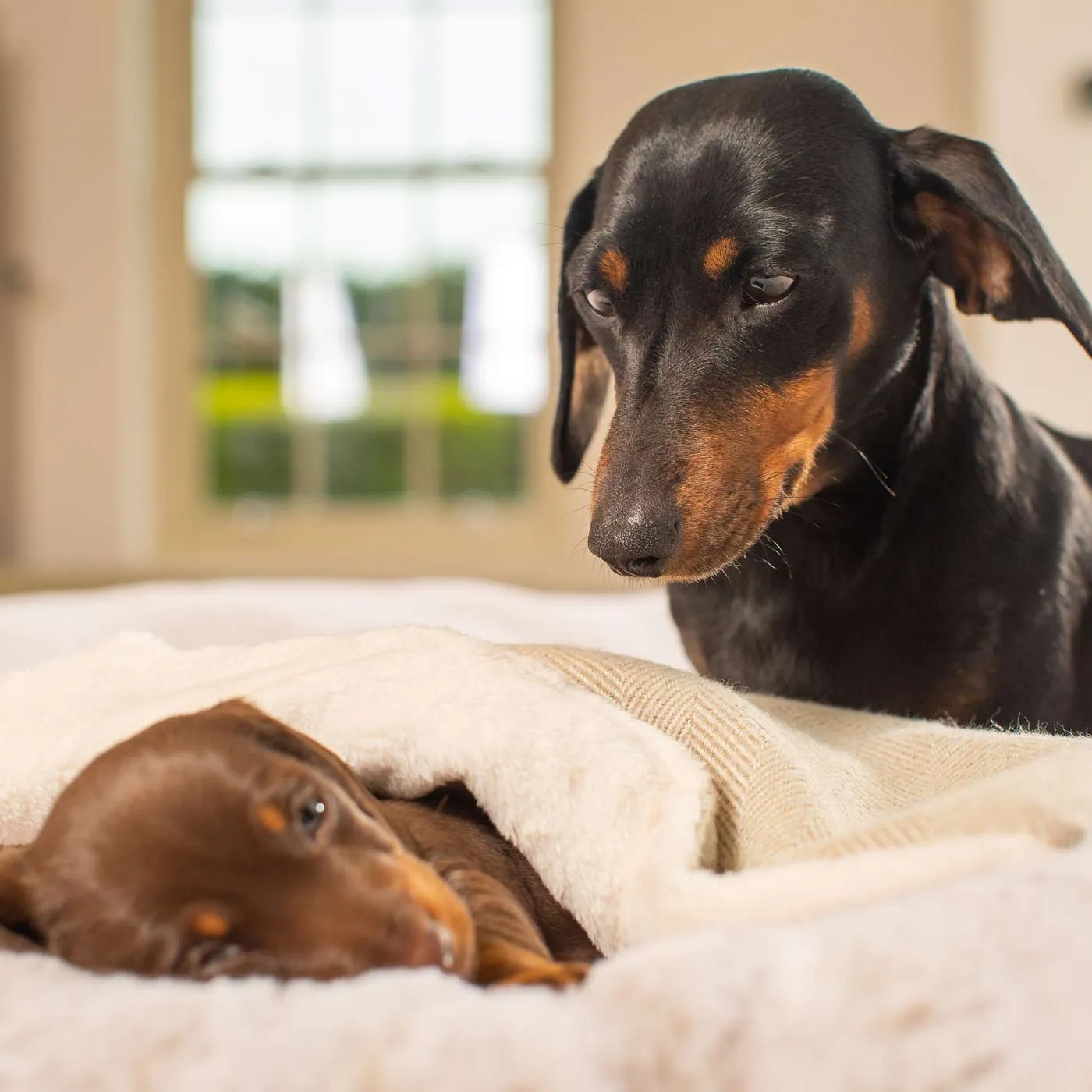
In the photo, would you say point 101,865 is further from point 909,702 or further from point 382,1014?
point 909,702

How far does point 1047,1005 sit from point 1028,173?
447 centimetres

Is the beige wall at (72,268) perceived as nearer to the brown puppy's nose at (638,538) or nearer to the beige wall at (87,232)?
the beige wall at (87,232)

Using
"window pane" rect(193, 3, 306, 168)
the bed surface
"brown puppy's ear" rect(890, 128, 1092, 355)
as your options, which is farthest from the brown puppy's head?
"window pane" rect(193, 3, 306, 168)

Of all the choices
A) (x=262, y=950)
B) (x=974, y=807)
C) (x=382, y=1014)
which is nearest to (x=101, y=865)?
(x=262, y=950)

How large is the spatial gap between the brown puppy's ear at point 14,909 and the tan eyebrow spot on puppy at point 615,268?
75cm

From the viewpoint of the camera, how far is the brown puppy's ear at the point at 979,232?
1.22m

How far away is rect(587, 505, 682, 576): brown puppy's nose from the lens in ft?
3.48

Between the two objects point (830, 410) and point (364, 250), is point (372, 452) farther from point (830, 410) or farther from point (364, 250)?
point (830, 410)

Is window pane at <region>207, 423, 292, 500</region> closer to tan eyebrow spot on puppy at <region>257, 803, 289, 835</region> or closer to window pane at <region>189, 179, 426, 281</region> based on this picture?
window pane at <region>189, 179, 426, 281</region>

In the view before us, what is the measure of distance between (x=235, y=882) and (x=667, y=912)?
0.25m

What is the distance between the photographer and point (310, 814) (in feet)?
2.61

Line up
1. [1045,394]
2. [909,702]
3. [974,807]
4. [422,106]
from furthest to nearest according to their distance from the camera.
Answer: [422,106] → [1045,394] → [909,702] → [974,807]

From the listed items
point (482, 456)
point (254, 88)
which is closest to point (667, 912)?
point (482, 456)

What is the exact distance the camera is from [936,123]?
4859 millimetres
